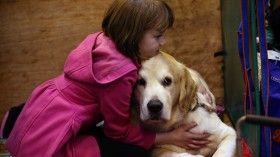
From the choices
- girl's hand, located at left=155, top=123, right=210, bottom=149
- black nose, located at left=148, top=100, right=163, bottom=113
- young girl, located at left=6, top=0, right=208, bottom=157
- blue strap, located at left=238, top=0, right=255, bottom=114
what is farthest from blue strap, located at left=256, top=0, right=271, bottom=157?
black nose, located at left=148, top=100, right=163, bottom=113

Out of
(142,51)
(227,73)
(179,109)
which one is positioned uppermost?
(142,51)

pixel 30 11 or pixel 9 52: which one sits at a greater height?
pixel 30 11

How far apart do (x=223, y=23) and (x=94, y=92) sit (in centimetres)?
149

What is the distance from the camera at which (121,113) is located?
151 centimetres

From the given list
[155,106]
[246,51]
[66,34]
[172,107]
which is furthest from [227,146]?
[66,34]

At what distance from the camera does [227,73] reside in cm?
268

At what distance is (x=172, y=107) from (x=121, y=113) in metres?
0.26

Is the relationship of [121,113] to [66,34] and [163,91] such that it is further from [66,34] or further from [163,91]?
[66,34]

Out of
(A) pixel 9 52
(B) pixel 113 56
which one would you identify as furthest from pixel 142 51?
(A) pixel 9 52

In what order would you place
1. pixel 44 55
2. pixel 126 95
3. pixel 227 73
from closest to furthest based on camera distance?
1. pixel 126 95
2. pixel 227 73
3. pixel 44 55

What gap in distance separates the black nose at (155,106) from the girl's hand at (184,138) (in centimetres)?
21

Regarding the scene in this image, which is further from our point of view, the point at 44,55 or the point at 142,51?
the point at 44,55

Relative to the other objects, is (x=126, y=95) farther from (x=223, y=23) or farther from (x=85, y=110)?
(x=223, y=23)

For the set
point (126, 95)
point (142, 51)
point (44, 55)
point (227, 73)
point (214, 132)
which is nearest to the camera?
point (126, 95)
